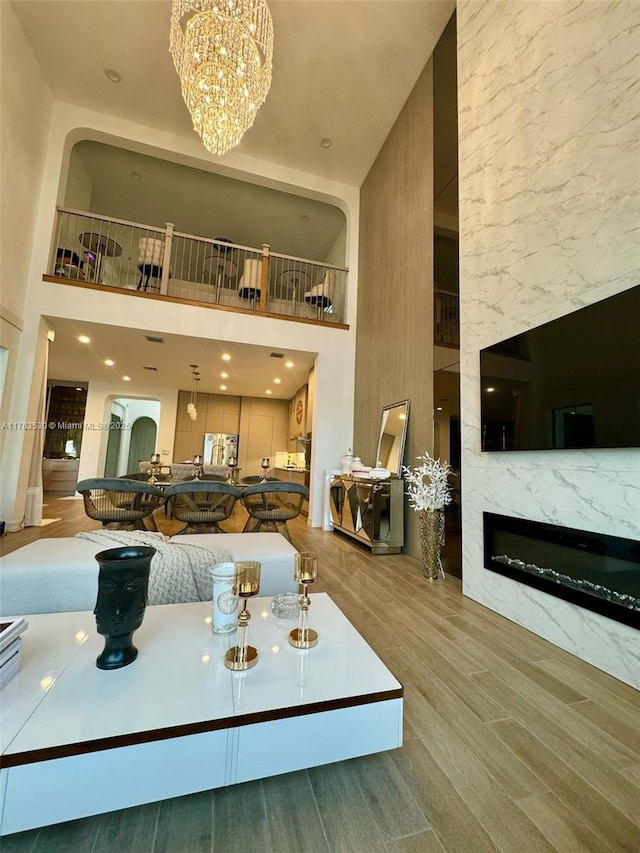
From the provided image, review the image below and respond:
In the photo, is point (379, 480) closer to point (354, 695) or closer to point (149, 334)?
point (354, 695)

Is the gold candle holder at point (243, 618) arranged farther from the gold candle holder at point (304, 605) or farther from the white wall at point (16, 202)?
the white wall at point (16, 202)

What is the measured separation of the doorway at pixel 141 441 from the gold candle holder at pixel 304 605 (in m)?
9.52

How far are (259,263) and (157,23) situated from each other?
278cm

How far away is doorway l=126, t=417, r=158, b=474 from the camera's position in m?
9.85

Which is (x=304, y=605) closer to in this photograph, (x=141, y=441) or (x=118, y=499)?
(x=118, y=499)

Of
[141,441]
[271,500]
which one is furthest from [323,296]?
[141,441]

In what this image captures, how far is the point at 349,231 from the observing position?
6168 mm

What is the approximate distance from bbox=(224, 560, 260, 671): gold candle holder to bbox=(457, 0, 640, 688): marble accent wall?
5.88 ft

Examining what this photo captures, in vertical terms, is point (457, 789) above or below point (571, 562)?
below

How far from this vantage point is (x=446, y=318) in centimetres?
361

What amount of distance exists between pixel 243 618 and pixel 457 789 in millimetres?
829

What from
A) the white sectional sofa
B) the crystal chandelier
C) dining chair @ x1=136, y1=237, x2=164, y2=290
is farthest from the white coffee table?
dining chair @ x1=136, y1=237, x2=164, y2=290

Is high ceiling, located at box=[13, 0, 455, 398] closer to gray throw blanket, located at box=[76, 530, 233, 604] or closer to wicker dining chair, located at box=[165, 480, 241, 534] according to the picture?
wicker dining chair, located at box=[165, 480, 241, 534]

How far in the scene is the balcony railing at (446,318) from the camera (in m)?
3.48
